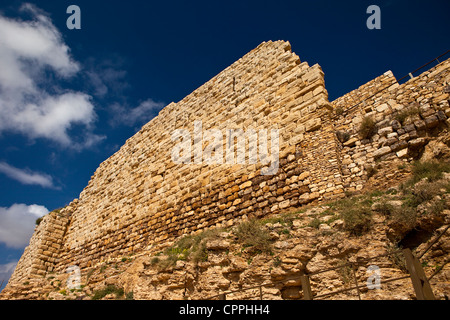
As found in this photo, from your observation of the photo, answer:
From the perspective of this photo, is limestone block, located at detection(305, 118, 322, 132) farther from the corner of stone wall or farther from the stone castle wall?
the corner of stone wall

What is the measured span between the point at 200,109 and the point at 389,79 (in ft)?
19.9

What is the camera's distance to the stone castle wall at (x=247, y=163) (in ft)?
20.9

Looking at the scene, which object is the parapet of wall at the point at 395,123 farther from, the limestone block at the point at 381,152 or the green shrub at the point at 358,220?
the green shrub at the point at 358,220

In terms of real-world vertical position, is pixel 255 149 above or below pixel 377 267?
above

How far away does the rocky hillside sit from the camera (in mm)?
3836

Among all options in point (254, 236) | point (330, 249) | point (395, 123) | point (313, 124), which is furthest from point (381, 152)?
point (254, 236)

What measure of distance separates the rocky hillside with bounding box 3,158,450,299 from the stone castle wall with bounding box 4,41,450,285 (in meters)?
0.76

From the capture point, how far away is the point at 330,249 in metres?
4.36

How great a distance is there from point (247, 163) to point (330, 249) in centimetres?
→ 380
